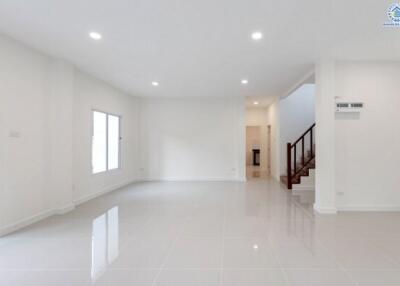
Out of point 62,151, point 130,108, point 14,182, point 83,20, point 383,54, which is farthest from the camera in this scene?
Answer: point 130,108

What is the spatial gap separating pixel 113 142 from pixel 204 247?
A: 5386 mm

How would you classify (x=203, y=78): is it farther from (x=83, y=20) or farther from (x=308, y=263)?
(x=308, y=263)

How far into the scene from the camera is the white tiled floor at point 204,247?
2568mm

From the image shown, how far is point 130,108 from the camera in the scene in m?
8.65

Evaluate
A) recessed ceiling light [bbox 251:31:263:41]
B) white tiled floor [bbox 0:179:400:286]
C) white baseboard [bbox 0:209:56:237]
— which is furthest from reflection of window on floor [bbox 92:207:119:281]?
recessed ceiling light [bbox 251:31:263:41]

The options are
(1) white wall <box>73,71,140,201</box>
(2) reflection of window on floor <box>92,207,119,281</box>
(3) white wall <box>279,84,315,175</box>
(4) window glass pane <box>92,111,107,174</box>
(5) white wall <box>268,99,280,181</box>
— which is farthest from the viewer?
(5) white wall <box>268,99,280,181</box>

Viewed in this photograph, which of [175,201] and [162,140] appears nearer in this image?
[175,201]

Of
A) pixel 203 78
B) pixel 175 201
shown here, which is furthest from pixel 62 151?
pixel 203 78

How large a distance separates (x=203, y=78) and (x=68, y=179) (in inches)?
149

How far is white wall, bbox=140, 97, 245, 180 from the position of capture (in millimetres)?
9109

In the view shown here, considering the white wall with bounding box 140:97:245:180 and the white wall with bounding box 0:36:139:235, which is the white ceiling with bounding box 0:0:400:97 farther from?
the white wall with bounding box 140:97:245:180

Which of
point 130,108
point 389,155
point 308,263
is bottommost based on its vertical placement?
point 308,263

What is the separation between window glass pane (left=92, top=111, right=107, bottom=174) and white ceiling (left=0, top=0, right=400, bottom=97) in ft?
4.75
